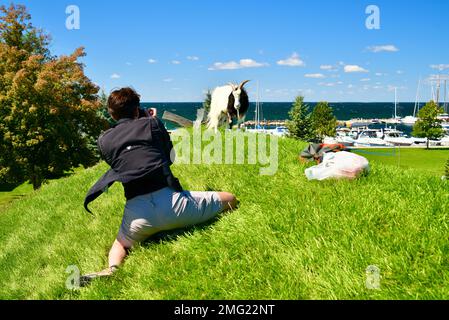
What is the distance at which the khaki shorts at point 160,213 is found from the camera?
4586 mm

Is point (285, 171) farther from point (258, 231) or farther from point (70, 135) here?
point (70, 135)

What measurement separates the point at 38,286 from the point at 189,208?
2586 millimetres

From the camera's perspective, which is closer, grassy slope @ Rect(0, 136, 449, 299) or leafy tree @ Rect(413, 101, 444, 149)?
grassy slope @ Rect(0, 136, 449, 299)

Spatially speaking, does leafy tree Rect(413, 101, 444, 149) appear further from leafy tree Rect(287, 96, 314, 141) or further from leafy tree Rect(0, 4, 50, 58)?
leafy tree Rect(0, 4, 50, 58)

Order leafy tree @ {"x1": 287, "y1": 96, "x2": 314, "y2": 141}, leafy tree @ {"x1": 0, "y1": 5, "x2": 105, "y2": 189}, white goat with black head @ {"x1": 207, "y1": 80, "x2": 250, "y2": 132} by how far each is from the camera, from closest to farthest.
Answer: white goat with black head @ {"x1": 207, "y1": 80, "x2": 250, "y2": 132} < leafy tree @ {"x1": 0, "y1": 5, "x2": 105, "y2": 189} < leafy tree @ {"x1": 287, "y1": 96, "x2": 314, "y2": 141}

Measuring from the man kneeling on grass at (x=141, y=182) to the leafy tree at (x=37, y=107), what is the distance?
1012 inches

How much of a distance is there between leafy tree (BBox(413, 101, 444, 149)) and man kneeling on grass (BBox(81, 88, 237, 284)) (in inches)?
3434

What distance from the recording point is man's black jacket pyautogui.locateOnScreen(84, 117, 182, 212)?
4625 millimetres

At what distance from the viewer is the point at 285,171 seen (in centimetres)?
674

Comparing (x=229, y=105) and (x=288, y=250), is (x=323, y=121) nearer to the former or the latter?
(x=229, y=105)

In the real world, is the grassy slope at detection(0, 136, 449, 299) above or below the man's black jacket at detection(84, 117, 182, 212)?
below

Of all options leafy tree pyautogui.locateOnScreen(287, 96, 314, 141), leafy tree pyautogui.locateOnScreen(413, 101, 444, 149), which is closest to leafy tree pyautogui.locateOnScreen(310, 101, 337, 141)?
leafy tree pyautogui.locateOnScreen(287, 96, 314, 141)

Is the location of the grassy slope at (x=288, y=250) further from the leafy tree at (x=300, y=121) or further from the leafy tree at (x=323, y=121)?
the leafy tree at (x=323, y=121)
